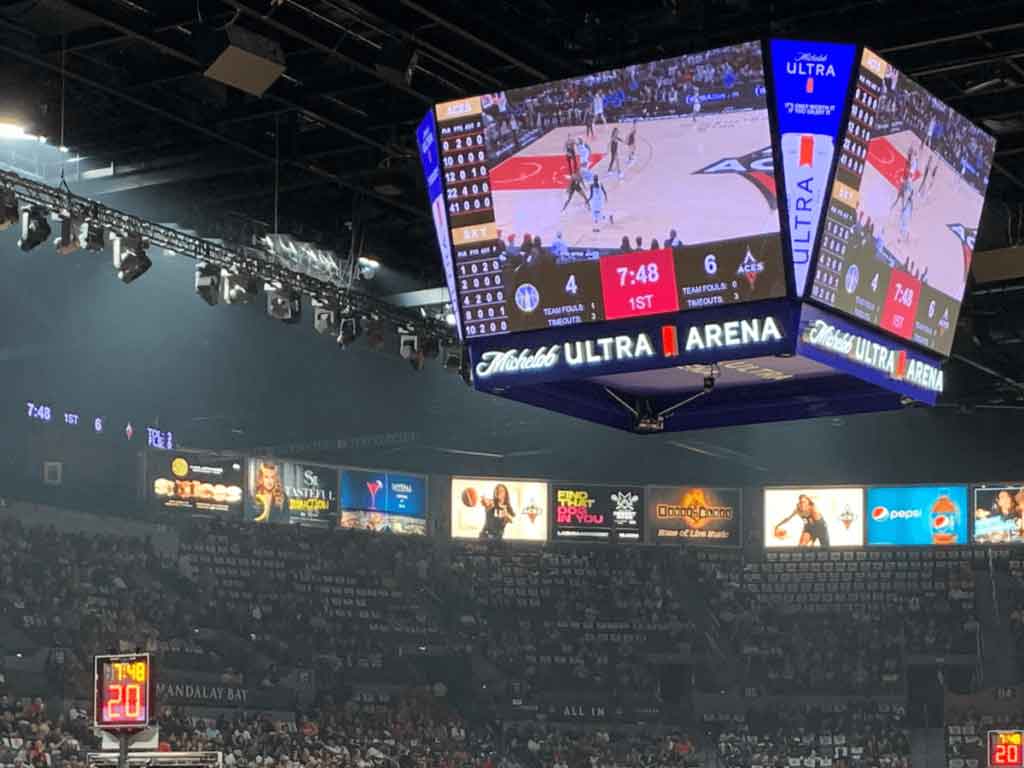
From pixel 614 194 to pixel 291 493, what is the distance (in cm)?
2408

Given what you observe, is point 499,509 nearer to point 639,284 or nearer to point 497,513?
point 497,513

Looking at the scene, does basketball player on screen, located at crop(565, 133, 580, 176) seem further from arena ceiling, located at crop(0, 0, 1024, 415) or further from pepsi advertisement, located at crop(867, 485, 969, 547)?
pepsi advertisement, located at crop(867, 485, 969, 547)

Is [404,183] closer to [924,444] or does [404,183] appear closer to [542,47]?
[542,47]

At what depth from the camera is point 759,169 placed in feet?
28.7

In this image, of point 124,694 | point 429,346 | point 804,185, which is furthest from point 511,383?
point 429,346

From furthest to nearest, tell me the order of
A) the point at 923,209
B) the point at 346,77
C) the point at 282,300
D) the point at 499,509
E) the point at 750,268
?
the point at 499,509 → the point at 282,300 → the point at 346,77 → the point at 923,209 → the point at 750,268

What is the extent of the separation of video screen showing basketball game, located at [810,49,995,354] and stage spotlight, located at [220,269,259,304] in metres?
8.42

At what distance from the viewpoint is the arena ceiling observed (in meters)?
11.0

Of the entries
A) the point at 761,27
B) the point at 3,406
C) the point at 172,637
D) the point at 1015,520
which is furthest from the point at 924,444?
the point at 761,27

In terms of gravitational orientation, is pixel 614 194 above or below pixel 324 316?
below

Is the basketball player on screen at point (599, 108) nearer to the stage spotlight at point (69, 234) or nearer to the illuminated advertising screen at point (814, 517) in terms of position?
the stage spotlight at point (69, 234)

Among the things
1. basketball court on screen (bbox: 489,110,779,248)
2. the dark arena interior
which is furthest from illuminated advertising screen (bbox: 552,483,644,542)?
basketball court on screen (bbox: 489,110,779,248)

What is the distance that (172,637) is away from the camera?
91.0 ft

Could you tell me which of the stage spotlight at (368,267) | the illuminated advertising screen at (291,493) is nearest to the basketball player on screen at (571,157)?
the stage spotlight at (368,267)
